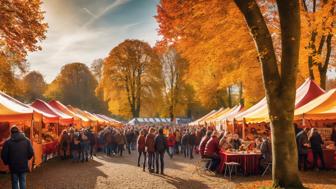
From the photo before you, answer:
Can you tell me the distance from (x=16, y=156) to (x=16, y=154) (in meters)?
0.05

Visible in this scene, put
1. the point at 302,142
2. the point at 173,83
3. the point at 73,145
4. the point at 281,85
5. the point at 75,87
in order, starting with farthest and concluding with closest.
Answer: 1. the point at 75,87
2. the point at 173,83
3. the point at 73,145
4. the point at 302,142
5. the point at 281,85

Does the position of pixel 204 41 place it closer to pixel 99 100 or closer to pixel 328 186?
pixel 328 186

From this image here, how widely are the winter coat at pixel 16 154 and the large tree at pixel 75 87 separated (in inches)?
2096

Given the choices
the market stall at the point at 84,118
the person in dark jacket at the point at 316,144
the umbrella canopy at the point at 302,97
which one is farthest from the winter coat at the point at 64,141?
the person in dark jacket at the point at 316,144

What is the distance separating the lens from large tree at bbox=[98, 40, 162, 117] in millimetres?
51781

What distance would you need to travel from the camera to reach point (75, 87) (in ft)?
207

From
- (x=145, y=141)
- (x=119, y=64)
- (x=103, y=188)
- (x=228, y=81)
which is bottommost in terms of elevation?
(x=103, y=188)

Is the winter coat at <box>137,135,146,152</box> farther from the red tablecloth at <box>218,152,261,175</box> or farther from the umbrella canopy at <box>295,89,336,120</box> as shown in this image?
the umbrella canopy at <box>295,89,336,120</box>

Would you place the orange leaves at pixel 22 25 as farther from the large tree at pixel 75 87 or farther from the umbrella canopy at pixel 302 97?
the large tree at pixel 75 87

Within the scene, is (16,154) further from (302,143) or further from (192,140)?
(192,140)

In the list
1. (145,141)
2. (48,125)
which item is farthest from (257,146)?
A: (48,125)

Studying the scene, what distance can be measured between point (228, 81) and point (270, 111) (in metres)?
16.5

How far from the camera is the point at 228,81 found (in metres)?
26.3

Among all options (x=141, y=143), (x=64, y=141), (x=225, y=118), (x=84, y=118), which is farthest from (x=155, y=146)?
(x=84, y=118)
